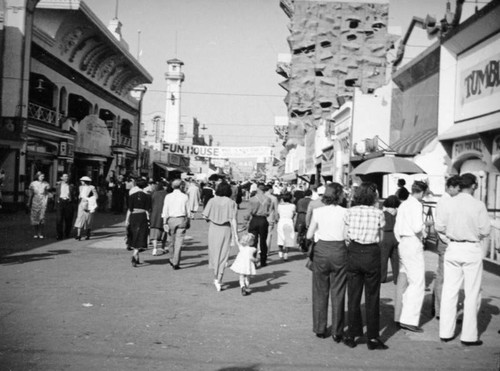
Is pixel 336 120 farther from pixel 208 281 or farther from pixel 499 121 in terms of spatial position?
pixel 208 281

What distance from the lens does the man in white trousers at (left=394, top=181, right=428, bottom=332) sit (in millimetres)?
6102

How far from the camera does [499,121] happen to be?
425 inches

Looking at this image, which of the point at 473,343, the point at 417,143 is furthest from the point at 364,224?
the point at 417,143

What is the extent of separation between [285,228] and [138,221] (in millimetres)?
3581

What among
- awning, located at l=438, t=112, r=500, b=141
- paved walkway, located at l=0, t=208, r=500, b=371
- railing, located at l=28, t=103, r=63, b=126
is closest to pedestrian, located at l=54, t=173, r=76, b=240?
paved walkway, located at l=0, t=208, r=500, b=371

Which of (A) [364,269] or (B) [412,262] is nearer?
(A) [364,269]

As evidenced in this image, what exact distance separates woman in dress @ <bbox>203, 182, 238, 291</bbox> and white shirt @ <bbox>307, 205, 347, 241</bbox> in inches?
106

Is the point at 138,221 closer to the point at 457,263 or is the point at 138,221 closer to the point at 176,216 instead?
the point at 176,216

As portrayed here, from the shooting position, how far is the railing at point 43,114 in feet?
75.3

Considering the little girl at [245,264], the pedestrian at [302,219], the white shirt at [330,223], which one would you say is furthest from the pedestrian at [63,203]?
the white shirt at [330,223]

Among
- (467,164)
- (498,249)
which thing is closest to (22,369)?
(498,249)

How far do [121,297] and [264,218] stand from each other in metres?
4.16

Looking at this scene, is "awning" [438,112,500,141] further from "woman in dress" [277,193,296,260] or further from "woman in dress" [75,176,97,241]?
"woman in dress" [75,176,97,241]

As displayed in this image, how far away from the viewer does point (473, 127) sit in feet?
39.7
